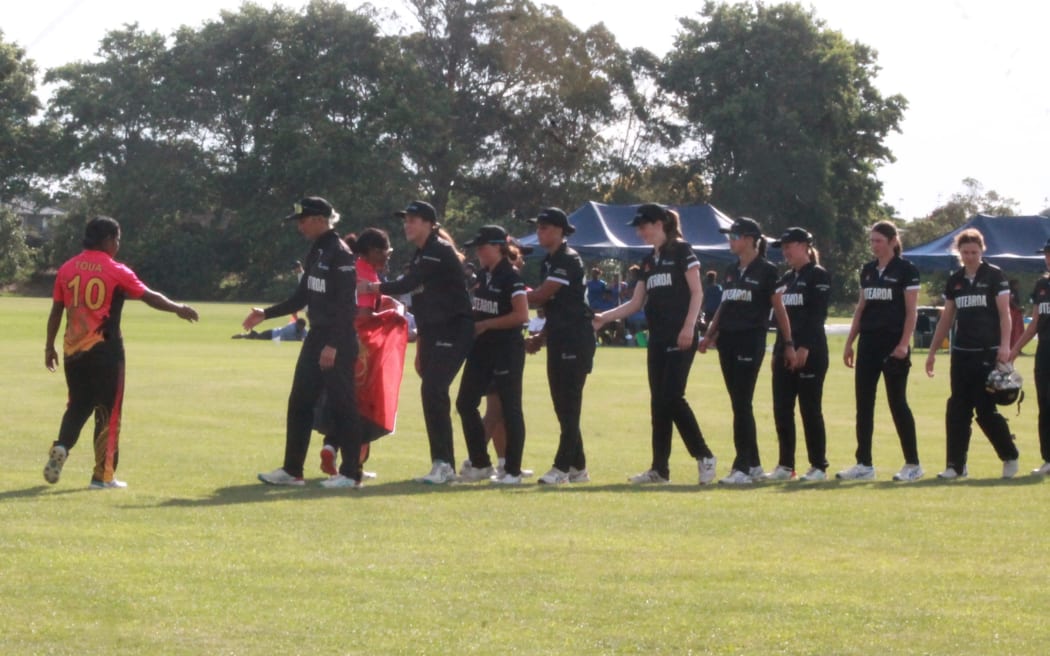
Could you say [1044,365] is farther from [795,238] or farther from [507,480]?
[507,480]

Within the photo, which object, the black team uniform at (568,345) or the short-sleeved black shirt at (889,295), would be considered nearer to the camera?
the black team uniform at (568,345)

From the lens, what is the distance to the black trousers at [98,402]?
10.4m

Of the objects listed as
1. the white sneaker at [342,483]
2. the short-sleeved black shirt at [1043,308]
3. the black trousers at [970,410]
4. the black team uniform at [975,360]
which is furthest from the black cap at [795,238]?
the white sneaker at [342,483]

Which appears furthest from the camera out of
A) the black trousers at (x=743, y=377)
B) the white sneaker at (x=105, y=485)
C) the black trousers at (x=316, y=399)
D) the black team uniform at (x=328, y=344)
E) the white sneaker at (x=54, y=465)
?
the black trousers at (x=743, y=377)

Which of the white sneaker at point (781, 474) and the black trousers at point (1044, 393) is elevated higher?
the black trousers at point (1044, 393)

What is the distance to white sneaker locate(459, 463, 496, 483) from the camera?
452 inches

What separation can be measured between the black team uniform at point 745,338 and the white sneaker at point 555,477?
120 cm

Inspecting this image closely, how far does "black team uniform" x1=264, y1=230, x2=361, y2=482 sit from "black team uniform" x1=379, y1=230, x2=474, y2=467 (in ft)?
1.46

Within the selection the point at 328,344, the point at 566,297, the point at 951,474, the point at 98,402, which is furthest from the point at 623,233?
the point at 98,402

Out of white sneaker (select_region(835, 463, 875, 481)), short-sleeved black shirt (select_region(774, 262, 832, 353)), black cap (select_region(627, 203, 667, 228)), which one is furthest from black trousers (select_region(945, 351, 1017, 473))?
black cap (select_region(627, 203, 667, 228))

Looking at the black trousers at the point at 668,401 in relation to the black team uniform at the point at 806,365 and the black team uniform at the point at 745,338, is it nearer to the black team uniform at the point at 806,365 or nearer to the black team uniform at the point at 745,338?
the black team uniform at the point at 745,338

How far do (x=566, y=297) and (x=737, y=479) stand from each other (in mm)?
1699

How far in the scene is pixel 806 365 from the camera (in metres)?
11.6

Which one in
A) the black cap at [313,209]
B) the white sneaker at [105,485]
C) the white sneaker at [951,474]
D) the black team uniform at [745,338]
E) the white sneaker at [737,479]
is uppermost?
the black cap at [313,209]
